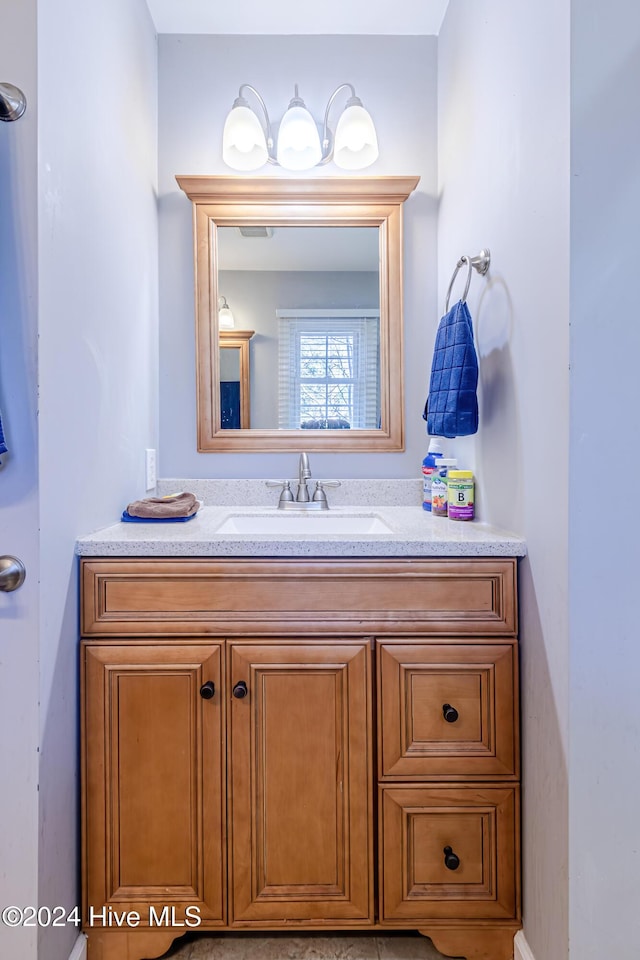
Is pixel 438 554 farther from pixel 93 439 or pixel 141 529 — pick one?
pixel 93 439

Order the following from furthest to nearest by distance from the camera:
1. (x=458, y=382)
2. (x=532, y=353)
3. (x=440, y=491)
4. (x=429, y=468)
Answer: (x=429, y=468) < (x=440, y=491) < (x=458, y=382) < (x=532, y=353)

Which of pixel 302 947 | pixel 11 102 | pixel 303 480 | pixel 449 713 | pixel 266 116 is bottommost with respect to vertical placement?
pixel 302 947

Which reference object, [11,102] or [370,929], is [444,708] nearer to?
[370,929]

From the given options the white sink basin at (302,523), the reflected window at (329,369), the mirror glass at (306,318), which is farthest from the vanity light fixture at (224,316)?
the white sink basin at (302,523)

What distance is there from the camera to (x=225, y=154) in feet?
5.20

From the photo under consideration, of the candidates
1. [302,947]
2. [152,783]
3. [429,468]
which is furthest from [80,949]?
[429,468]

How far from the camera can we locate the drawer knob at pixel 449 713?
41.5 inches

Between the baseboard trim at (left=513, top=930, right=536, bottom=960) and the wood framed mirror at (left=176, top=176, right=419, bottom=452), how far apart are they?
1.22 meters

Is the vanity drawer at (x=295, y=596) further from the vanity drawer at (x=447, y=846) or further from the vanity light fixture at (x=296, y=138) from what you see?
the vanity light fixture at (x=296, y=138)

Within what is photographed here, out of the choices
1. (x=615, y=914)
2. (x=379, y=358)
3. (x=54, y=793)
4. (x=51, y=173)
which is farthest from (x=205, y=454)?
(x=615, y=914)

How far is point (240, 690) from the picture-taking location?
1051 millimetres

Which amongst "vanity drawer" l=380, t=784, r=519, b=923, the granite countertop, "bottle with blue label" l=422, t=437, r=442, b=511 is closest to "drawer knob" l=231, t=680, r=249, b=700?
the granite countertop

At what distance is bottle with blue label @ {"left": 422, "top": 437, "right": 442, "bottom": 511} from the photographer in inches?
61.4

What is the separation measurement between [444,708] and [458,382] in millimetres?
734
